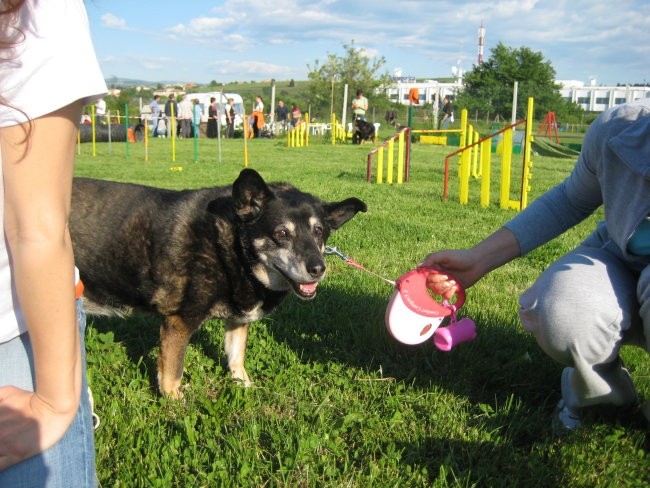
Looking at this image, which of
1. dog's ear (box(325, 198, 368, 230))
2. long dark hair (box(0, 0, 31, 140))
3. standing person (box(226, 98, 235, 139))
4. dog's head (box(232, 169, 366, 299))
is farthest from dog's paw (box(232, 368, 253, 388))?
standing person (box(226, 98, 235, 139))

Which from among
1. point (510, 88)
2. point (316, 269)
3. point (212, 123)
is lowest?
point (316, 269)

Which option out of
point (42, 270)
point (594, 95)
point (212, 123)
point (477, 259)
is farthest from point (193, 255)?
point (594, 95)

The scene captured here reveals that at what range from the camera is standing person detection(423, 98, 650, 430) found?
91.4 inches

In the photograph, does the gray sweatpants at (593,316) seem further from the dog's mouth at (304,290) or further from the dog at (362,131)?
the dog at (362,131)

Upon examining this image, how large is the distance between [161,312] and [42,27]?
2.23m

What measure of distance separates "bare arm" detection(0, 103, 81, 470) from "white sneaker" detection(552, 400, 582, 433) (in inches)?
83.5

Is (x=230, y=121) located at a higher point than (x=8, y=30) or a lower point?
higher

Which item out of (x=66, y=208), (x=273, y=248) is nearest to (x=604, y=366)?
(x=273, y=248)

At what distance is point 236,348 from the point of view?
133 inches

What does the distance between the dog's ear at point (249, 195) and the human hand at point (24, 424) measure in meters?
2.07

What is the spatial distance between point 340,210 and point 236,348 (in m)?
1.10

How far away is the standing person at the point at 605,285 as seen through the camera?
7.62 ft

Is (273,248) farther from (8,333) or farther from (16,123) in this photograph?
(16,123)

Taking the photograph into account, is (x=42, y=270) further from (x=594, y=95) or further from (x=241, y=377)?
(x=594, y=95)
